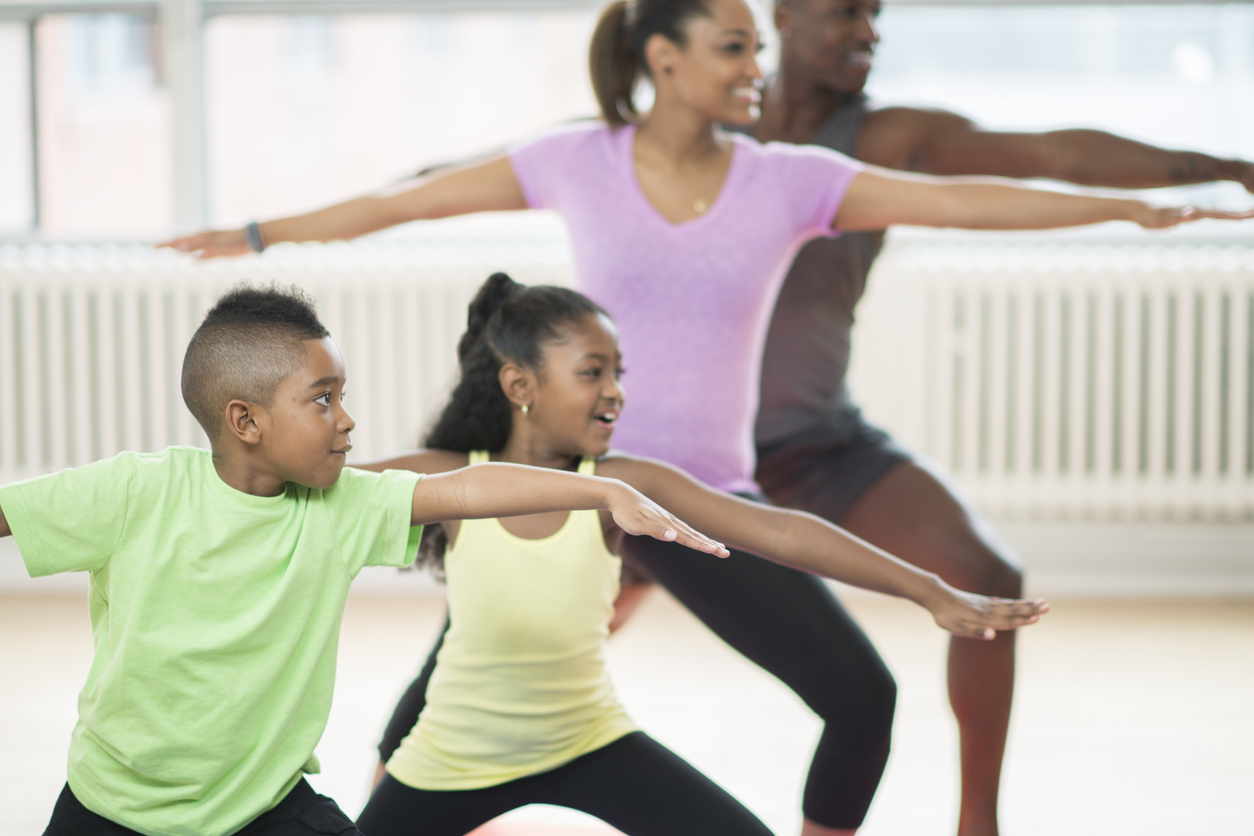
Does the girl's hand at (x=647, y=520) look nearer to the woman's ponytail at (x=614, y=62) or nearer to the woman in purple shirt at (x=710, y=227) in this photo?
the woman in purple shirt at (x=710, y=227)

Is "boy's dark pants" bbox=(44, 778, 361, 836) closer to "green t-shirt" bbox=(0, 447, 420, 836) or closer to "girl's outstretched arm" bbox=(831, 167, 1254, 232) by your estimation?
"green t-shirt" bbox=(0, 447, 420, 836)

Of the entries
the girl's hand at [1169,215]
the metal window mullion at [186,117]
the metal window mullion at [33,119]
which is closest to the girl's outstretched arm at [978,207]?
the girl's hand at [1169,215]

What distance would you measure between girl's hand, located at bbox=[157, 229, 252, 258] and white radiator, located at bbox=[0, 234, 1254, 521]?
1869mm

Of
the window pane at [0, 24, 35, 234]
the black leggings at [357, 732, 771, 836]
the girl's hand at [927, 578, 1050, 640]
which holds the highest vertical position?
the window pane at [0, 24, 35, 234]

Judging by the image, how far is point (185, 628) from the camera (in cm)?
120

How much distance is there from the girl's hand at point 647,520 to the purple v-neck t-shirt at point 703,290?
46 centimetres

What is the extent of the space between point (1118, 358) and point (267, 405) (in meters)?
3.04

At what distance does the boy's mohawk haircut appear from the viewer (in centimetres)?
121

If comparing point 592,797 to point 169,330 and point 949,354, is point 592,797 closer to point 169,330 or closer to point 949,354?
point 949,354

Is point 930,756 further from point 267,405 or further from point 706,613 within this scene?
point 267,405

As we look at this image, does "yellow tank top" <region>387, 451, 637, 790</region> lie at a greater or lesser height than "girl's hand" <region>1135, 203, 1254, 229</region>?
lesser

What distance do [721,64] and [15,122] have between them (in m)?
3.10


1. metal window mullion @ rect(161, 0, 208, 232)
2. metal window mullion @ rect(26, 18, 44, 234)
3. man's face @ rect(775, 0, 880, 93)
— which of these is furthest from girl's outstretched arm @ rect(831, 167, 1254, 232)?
metal window mullion @ rect(26, 18, 44, 234)

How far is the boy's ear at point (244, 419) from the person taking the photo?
121 centimetres
